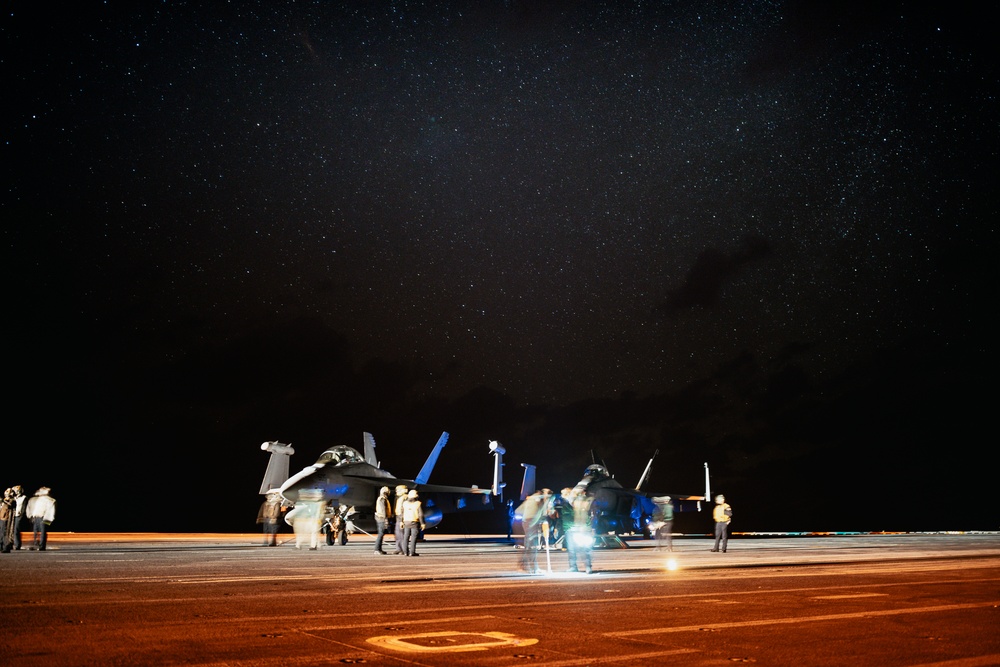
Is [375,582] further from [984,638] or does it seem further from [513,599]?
[984,638]

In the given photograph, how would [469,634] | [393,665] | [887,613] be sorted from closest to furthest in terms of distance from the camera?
[393,665] < [469,634] < [887,613]

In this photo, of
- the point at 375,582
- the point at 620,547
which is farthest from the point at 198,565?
the point at 620,547

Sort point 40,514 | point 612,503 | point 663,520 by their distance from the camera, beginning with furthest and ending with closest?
1. point 612,503
2. point 663,520
3. point 40,514

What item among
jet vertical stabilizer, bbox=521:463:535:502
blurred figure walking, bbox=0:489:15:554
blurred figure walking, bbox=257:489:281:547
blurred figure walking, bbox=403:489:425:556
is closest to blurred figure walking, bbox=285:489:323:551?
blurred figure walking, bbox=257:489:281:547

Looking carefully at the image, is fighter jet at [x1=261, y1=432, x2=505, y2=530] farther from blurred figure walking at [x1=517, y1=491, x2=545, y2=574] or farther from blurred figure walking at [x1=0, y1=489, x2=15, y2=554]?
blurred figure walking at [x1=517, y1=491, x2=545, y2=574]

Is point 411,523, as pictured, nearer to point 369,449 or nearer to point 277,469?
point 277,469

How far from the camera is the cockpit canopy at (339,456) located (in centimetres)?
2803

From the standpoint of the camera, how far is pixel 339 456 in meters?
28.5

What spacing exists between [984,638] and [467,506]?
30.8 meters

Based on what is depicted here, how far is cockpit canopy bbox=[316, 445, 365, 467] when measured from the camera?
28030mm

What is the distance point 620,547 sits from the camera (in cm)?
2848

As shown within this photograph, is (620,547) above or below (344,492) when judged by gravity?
below

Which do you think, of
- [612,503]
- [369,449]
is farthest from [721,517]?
[369,449]

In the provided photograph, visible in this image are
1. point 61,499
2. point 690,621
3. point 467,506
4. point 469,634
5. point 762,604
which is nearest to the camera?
point 469,634
